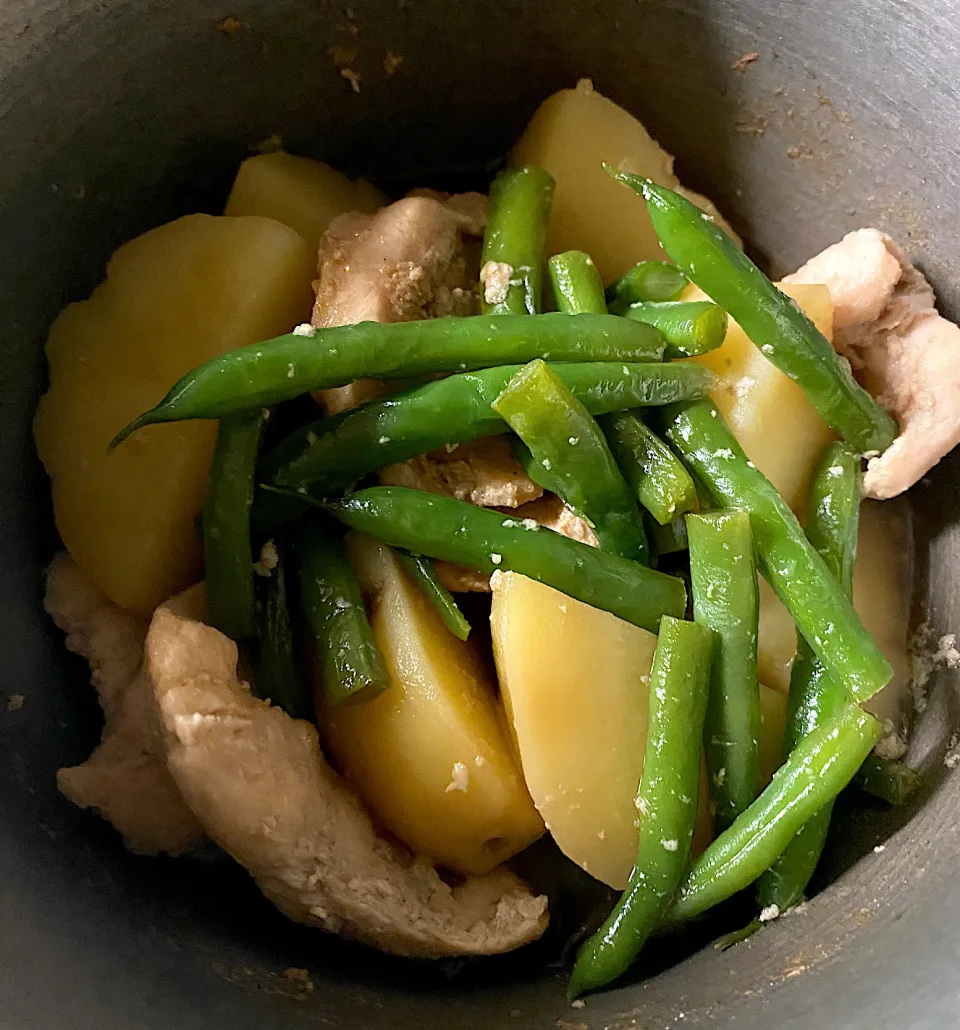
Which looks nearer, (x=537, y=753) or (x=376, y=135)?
(x=537, y=753)

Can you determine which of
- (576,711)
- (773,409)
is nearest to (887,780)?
(576,711)

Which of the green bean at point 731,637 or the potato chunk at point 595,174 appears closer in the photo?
the green bean at point 731,637

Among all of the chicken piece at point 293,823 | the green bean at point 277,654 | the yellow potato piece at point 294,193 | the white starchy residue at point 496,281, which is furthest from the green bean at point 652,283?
the chicken piece at point 293,823

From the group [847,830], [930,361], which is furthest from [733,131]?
[847,830]

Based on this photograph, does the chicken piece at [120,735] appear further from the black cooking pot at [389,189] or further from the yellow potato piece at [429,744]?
the yellow potato piece at [429,744]

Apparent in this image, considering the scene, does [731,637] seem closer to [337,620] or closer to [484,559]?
[484,559]

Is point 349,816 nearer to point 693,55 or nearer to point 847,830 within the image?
point 847,830
